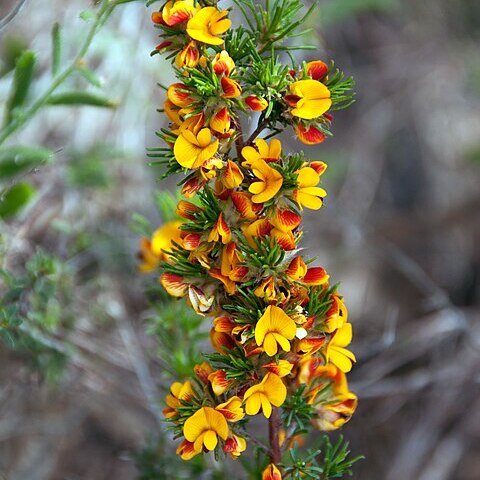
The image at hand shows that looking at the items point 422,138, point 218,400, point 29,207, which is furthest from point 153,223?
point 422,138

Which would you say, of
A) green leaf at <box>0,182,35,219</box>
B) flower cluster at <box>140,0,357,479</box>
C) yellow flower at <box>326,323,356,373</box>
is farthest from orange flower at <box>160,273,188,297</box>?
green leaf at <box>0,182,35,219</box>

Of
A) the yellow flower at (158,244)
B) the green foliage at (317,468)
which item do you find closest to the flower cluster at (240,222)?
the green foliage at (317,468)

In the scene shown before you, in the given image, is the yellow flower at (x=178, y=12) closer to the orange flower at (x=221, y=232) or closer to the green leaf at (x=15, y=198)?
the orange flower at (x=221, y=232)

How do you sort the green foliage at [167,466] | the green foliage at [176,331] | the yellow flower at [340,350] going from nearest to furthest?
the yellow flower at [340,350], the green foliage at [167,466], the green foliage at [176,331]

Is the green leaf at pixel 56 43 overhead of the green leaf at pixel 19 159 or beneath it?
overhead

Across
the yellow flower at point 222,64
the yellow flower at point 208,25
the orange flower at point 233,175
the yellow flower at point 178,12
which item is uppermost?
the yellow flower at point 178,12

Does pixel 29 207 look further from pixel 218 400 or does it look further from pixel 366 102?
pixel 366 102

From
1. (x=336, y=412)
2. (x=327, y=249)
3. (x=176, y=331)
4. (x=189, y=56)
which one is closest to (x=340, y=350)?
(x=336, y=412)

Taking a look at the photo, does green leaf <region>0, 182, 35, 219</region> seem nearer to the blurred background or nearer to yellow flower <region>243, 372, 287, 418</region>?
the blurred background
